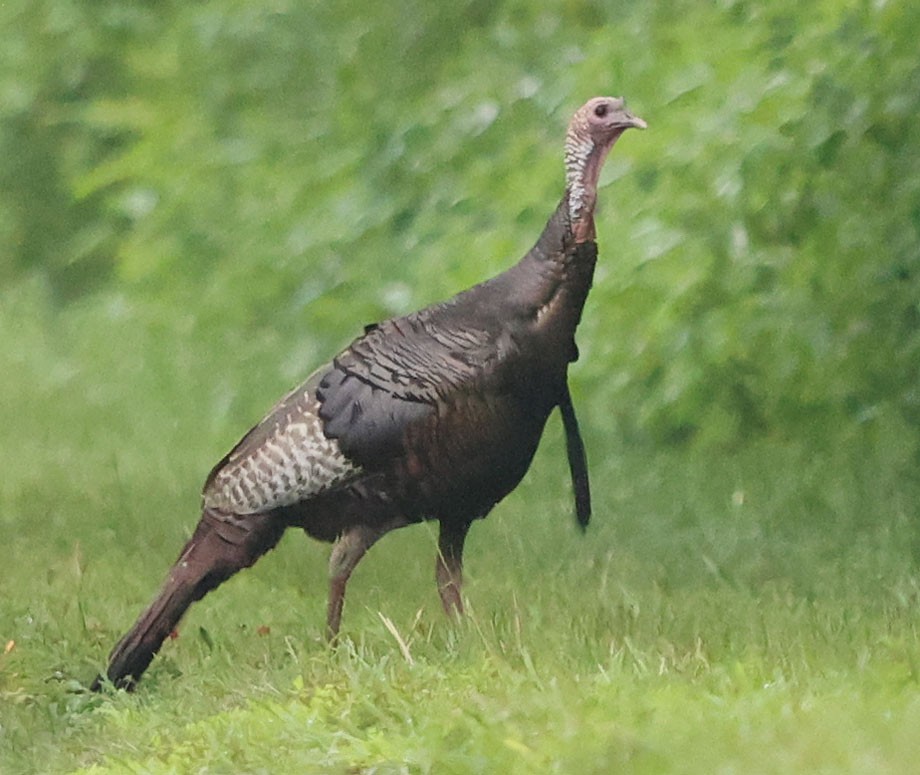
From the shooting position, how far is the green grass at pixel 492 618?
4730 millimetres

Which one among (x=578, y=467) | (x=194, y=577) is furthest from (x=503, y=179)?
(x=194, y=577)

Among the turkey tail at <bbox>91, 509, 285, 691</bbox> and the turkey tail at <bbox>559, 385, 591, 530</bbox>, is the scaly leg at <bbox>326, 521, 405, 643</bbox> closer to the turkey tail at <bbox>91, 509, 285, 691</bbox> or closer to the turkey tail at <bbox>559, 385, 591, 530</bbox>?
the turkey tail at <bbox>91, 509, 285, 691</bbox>

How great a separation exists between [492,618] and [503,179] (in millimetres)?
4904

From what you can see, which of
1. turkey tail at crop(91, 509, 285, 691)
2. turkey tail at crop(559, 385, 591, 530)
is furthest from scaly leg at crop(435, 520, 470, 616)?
turkey tail at crop(91, 509, 285, 691)

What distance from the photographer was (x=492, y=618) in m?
6.34

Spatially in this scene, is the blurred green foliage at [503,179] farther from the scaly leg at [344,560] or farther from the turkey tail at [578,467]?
the scaly leg at [344,560]

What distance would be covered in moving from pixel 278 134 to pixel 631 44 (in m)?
3.41

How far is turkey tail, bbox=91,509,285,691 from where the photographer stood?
6.67m

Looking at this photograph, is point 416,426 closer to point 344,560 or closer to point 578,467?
point 344,560

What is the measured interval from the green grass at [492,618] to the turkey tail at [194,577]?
0.15 meters

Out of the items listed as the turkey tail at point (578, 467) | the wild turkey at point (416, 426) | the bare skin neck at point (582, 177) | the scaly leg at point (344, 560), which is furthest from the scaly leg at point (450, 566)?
the bare skin neck at point (582, 177)

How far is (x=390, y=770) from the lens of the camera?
4.73m

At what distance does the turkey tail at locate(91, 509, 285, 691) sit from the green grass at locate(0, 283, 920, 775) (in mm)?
149

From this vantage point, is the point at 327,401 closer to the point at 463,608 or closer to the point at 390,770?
→ the point at 463,608
